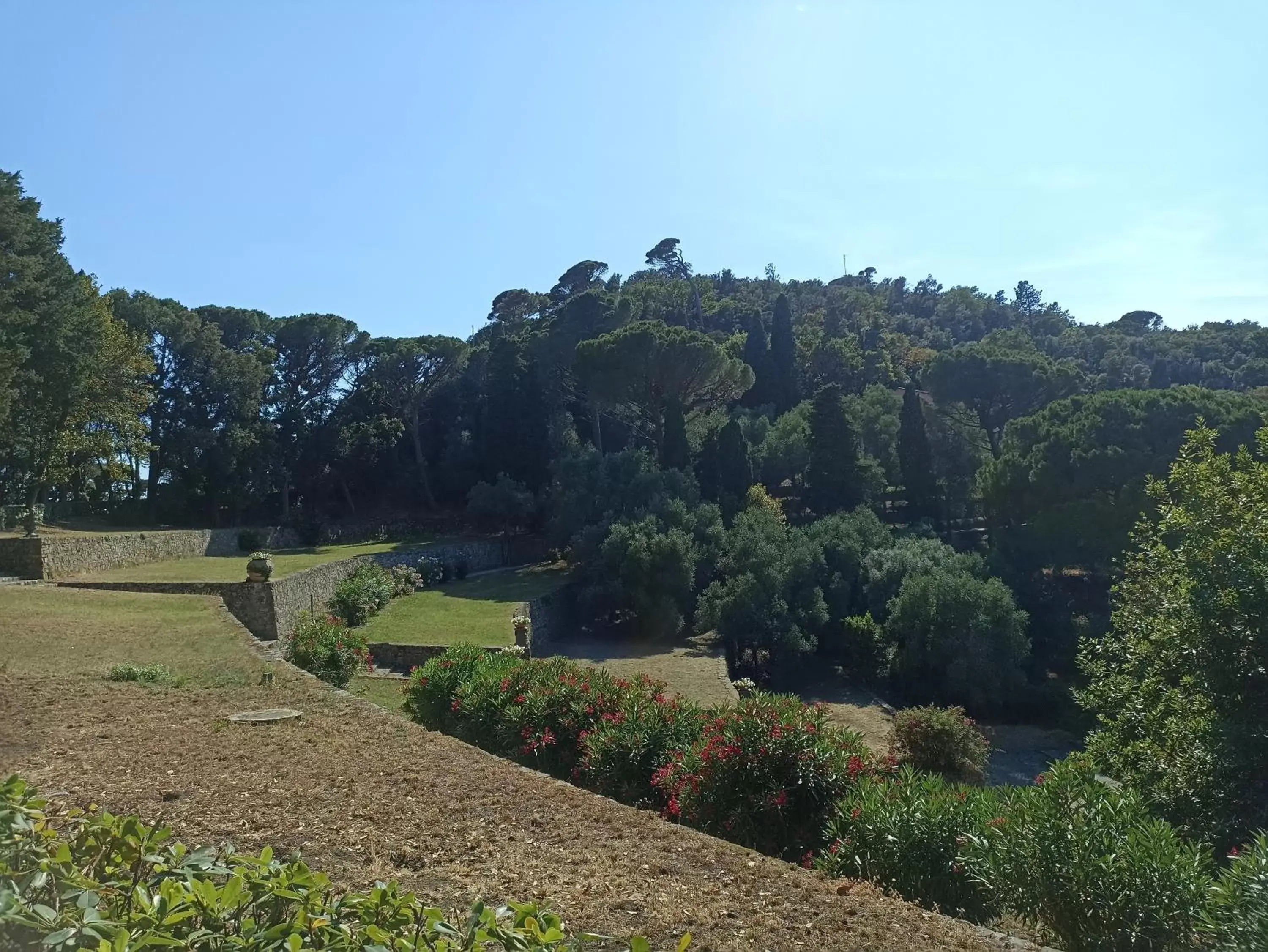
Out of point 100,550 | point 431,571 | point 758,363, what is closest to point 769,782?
point 100,550

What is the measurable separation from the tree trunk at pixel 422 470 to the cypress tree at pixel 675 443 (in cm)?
1419

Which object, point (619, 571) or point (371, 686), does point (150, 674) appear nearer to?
point (371, 686)

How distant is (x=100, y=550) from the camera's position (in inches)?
806

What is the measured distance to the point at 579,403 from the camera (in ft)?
135

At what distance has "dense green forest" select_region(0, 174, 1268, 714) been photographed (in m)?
24.3

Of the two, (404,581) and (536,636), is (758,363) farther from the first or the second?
(536,636)

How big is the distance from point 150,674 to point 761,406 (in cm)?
3760

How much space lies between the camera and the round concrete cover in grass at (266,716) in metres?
7.64

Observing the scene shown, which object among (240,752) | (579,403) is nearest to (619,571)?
(579,403)

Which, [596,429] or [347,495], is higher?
[596,429]

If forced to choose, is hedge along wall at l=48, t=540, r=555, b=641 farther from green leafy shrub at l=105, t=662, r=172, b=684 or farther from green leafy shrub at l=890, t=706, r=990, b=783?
green leafy shrub at l=890, t=706, r=990, b=783

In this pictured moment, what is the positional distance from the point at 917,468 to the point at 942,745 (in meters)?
24.5

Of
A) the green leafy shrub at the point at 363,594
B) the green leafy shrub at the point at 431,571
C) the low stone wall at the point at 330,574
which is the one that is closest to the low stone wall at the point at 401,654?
the low stone wall at the point at 330,574

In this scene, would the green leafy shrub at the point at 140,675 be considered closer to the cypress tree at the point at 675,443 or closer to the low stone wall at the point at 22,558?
the low stone wall at the point at 22,558
